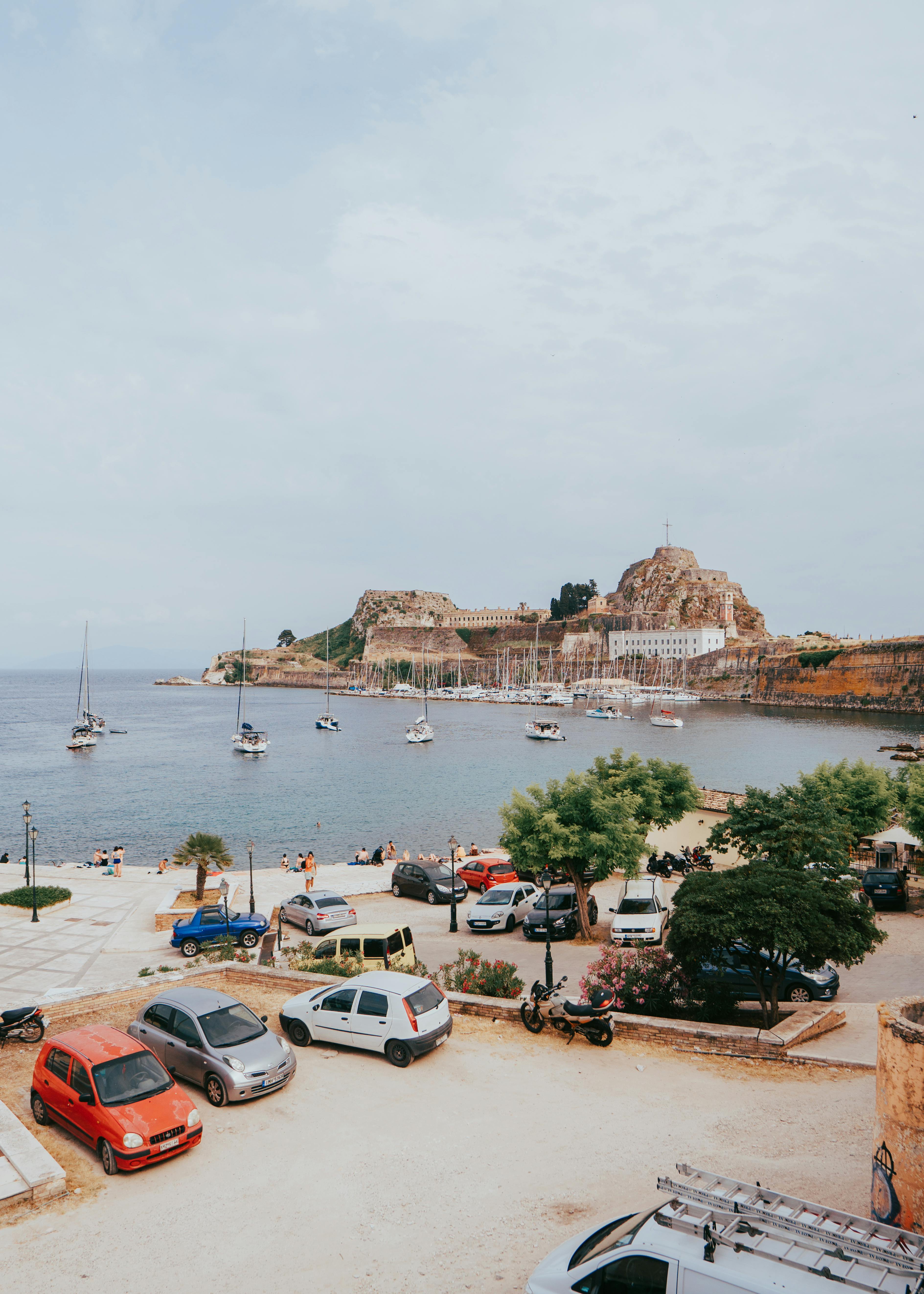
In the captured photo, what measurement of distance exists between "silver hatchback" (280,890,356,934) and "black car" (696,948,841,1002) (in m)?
9.23

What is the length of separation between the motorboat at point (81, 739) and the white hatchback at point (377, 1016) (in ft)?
227

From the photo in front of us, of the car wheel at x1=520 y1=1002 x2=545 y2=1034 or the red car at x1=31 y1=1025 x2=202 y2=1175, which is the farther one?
the car wheel at x1=520 y1=1002 x2=545 y2=1034

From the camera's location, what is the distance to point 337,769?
62.3 metres

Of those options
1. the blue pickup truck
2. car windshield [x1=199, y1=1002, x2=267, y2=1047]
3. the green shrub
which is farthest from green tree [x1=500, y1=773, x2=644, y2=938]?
the green shrub

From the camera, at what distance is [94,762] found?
64.5 metres

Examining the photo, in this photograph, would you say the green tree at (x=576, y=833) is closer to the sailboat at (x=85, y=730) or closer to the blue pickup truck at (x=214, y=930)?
the blue pickup truck at (x=214, y=930)

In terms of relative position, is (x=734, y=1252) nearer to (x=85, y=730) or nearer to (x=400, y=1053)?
(x=400, y=1053)

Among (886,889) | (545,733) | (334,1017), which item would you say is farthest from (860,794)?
(545,733)

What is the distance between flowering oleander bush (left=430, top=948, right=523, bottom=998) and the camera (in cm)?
1294

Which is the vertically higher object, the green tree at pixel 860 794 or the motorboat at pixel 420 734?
the green tree at pixel 860 794

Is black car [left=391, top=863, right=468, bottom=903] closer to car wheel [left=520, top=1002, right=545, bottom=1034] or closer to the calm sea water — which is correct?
the calm sea water

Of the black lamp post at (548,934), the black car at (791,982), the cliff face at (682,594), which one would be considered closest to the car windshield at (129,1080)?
the black lamp post at (548,934)

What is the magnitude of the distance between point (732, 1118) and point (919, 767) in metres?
Result: 20.8

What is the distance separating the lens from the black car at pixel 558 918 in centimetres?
1914
